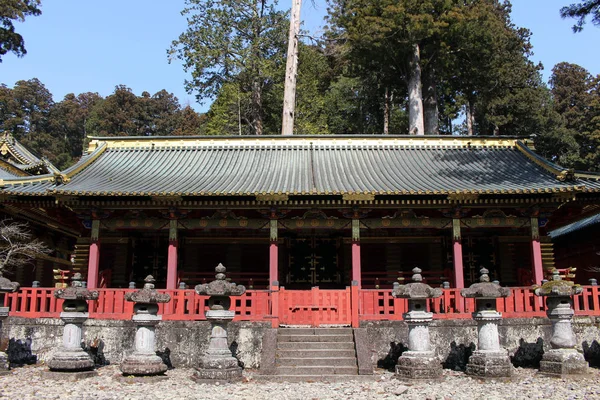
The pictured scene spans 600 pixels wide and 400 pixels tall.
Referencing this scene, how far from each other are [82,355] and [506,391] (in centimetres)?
888

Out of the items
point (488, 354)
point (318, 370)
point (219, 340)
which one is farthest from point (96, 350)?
point (488, 354)

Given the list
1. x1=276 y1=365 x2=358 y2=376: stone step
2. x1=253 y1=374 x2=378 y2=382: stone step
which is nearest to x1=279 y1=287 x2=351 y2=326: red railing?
x1=276 y1=365 x2=358 y2=376: stone step

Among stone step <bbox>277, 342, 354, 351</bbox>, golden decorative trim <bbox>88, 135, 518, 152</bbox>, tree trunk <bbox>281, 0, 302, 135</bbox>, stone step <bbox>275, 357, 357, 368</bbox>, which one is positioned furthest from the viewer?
tree trunk <bbox>281, 0, 302, 135</bbox>

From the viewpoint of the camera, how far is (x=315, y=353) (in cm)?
1159

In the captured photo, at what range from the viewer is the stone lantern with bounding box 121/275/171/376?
10773 millimetres

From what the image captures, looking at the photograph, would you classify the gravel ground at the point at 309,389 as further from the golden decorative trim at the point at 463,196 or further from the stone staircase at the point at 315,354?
the golden decorative trim at the point at 463,196

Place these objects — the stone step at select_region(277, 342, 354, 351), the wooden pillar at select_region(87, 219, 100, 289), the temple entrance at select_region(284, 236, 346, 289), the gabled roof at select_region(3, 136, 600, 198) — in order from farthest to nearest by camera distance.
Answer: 1. the temple entrance at select_region(284, 236, 346, 289)
2. the wooden pillar at select_region(87, 219, 100, 289)
3. the gabled roof at select_region(3, 136, 600, 198)
4. the stone step at select_region(277, 342, 354, 351)

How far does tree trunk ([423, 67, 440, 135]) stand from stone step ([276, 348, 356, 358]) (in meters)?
22.5

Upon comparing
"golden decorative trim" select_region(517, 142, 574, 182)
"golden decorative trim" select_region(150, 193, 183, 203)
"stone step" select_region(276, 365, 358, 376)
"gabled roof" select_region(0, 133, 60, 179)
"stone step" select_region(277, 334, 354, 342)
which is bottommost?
"stone step" select_region(276, 365, 358, 376)

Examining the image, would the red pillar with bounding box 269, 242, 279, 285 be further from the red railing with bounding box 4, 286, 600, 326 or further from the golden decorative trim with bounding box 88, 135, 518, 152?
the golden decorative trim with bounding box 88, 135, 518, 152

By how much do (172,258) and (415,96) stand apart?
1982 cm

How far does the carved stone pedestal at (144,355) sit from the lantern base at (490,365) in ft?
22.0

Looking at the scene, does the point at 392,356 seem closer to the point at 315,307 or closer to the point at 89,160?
the point at 315,307

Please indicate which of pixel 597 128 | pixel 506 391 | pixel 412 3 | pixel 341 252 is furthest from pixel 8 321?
pixel 597 128
